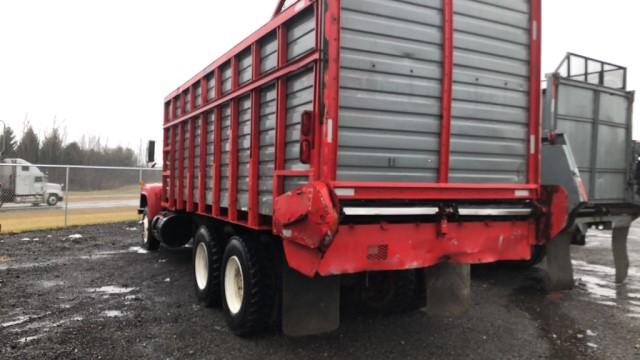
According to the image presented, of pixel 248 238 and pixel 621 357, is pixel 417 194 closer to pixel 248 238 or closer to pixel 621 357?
pixel 248 238

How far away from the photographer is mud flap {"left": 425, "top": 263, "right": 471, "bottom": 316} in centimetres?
405

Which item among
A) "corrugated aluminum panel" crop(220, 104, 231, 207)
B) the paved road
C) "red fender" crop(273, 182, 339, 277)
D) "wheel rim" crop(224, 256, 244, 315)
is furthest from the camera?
the paved road

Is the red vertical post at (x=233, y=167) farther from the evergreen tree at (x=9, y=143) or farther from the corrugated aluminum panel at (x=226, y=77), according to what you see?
the evergreen tree at (x=9, y=143)

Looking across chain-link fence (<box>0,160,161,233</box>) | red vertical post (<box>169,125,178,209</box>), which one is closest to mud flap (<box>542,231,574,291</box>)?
red vertical post (<box>169,125,178,209</box>)

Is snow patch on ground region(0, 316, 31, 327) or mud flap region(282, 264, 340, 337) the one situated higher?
mud flap region(282, 264, 340, 337)

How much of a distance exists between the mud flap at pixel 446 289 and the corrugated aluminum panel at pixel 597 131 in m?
3.34

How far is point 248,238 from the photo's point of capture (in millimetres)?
4527

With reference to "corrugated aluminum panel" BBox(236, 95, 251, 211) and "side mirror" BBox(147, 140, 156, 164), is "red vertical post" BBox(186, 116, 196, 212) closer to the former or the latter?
"corrugated aluminum panel" BBox(236, 95, 251, 211)

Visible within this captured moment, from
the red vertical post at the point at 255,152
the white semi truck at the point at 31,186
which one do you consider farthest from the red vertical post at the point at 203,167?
the white semi truck at the point at 31,186

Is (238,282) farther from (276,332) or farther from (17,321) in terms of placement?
(17,321)

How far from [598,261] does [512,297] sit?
3.89 m

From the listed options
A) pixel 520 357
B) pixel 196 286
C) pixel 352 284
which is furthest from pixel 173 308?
pixel 520 357

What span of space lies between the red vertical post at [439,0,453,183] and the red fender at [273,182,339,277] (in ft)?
3.89

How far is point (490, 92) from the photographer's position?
4.07m
